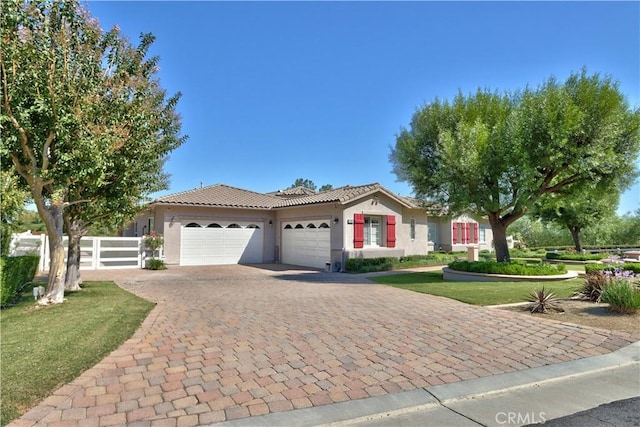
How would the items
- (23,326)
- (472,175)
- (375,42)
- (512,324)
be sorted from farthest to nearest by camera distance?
(472,175), (375,42), (512,324), (23,326)

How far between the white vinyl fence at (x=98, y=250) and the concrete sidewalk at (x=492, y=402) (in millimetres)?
16368

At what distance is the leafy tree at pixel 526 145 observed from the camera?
12.3 metres

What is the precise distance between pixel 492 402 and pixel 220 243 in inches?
705

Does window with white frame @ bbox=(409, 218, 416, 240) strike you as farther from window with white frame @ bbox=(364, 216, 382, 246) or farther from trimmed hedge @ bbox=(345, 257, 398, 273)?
trimmed hedge @ bbox=(345, 257, 398, 273)

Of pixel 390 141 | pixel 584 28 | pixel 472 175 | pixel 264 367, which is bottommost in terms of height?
pixel 264 367

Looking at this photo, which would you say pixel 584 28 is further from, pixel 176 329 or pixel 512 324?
pixel 176 329

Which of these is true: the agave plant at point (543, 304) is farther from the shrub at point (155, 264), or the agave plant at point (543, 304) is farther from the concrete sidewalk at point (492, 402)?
the shrub at point (155, 264)

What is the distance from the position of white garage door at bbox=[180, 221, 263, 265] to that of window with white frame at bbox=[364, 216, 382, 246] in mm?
6281

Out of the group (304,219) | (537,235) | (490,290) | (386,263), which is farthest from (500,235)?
(537,235)

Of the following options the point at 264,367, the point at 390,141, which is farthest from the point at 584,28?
the point at 264,367

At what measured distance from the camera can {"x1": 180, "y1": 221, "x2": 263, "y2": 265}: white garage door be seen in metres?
19.2

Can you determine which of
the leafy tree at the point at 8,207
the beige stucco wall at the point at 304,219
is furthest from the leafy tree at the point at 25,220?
the beige stucco wall at the point at 304,219

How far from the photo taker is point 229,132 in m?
21.9

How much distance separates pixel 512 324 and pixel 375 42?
9.43 meters
